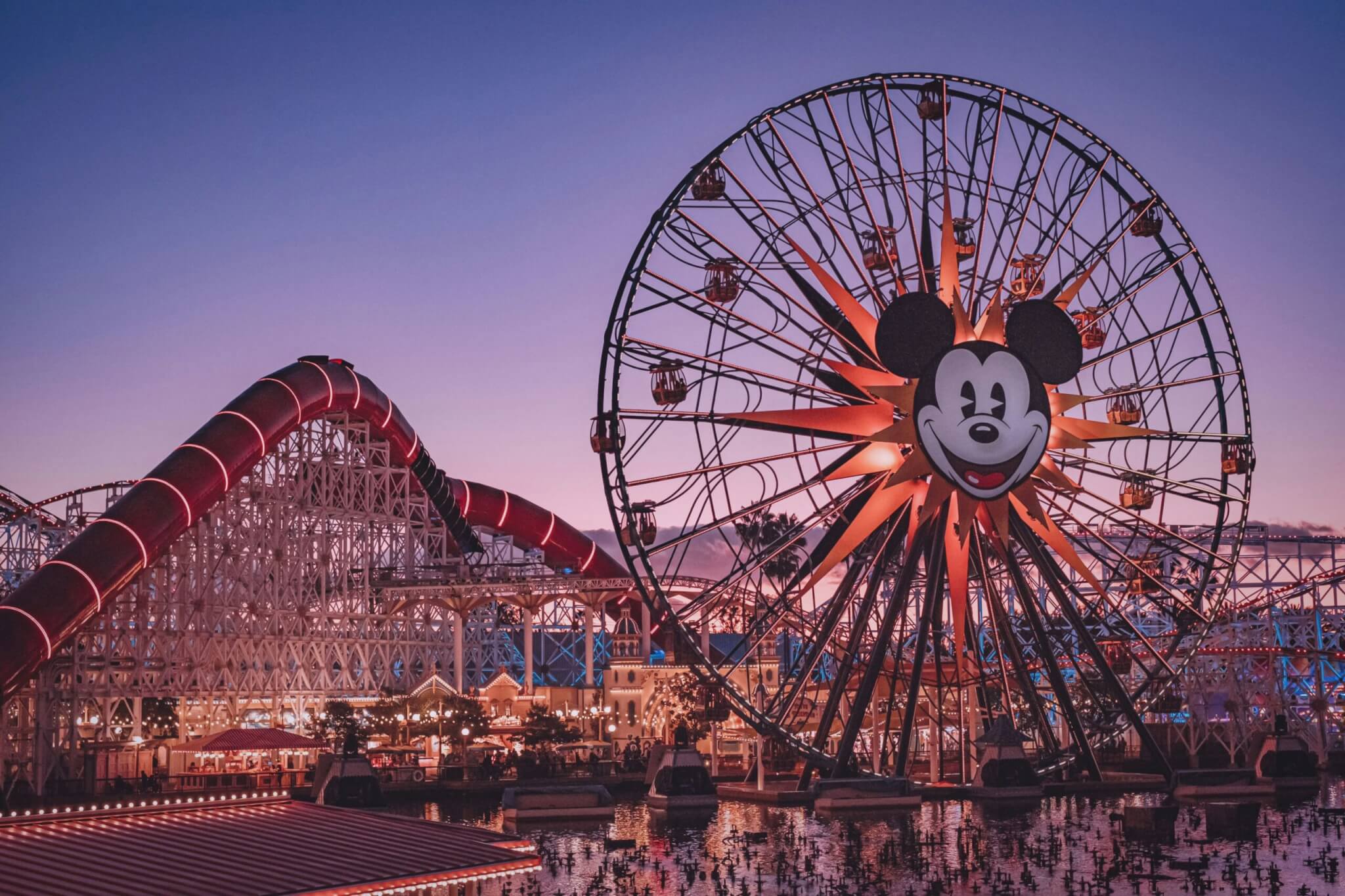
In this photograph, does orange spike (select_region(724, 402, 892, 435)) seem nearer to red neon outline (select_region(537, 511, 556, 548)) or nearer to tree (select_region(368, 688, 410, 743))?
tree (select_region(368, 688, 410, 743))

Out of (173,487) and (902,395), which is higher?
(902,395)

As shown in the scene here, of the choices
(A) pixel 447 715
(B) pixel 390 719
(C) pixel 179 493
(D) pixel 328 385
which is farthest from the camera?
(A) pixel 447 715

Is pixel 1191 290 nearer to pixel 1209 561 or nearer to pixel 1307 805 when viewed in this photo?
pixel 1209 561

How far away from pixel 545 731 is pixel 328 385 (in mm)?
15622

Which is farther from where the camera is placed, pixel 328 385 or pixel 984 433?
pixel 328 385

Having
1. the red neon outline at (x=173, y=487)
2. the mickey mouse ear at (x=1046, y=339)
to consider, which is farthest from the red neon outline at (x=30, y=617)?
the mickey mouse ear at (x=1046, y=339)

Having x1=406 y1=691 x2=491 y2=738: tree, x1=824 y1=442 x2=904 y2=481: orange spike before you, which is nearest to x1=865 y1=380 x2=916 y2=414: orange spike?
x1=824 y1=442 x2=904 y2=481: orange spike

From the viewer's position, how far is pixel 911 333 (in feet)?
135

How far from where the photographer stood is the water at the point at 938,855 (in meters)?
30.8

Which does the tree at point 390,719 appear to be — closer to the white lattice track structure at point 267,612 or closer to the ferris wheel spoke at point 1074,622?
the white lattice track structure at point 267,612

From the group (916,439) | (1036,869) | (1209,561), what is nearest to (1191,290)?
(1209,561)

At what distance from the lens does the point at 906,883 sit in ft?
103

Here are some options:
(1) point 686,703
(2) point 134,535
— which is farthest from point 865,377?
(1) point 686,703

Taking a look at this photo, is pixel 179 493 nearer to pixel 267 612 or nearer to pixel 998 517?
pixel 267 612
